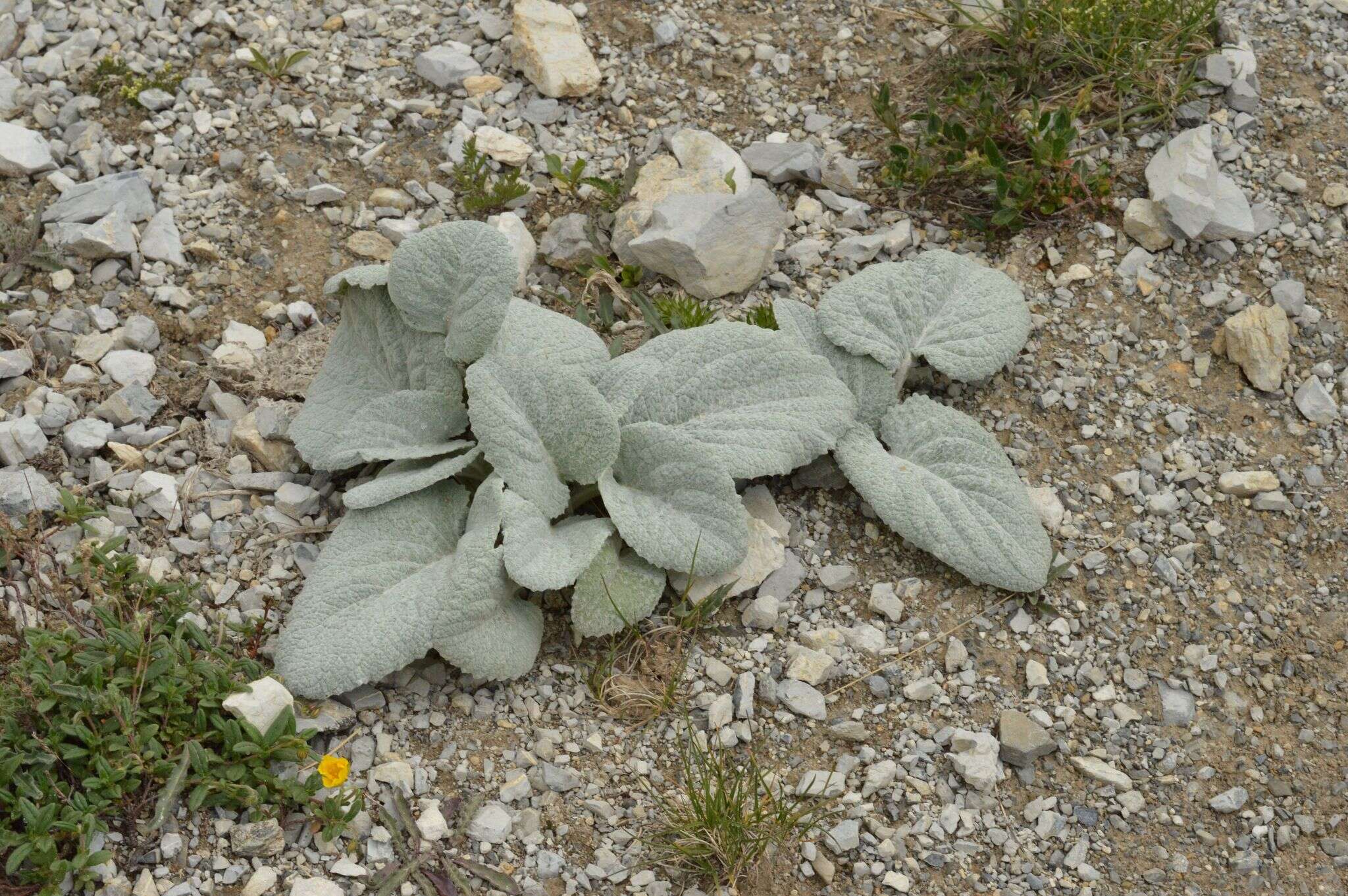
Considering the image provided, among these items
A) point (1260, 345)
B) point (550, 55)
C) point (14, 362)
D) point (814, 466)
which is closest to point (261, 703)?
point (14, 362)

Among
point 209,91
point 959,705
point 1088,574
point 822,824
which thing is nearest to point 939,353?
point 1088,574

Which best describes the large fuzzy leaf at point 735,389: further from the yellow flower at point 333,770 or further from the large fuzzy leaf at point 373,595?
the yellow flower at point 333,770

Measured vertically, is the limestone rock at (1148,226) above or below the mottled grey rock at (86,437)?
below

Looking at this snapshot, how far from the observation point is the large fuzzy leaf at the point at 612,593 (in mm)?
3168

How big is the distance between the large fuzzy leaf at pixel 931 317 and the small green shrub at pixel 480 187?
3.55ft

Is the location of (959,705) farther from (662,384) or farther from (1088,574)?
(662,384)

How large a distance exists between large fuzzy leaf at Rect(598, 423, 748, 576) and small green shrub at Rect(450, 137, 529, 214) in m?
1.16

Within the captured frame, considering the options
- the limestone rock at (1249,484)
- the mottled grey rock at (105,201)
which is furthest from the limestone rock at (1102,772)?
the mottled grey rock at (105,201)

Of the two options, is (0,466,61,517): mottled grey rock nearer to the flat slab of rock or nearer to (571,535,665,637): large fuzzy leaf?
(571,535,665,637): large fuzzy leaf

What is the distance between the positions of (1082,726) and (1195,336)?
132 centimetres

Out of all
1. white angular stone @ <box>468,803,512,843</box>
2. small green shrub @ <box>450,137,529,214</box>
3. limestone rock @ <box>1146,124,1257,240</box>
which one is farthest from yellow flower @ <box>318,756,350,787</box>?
limestone rock @ <box>1146,124,1257,240</box>

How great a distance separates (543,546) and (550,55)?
2.01 m

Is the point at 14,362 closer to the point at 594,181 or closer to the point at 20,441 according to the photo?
the point at 20,441

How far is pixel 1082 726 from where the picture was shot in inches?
125
